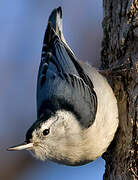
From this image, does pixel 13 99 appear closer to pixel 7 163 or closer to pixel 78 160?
pixel 7 163

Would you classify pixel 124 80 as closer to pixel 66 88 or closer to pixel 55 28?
pixel 66 88

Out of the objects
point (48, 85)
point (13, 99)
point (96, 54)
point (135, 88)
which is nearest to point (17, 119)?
point (13, 99)

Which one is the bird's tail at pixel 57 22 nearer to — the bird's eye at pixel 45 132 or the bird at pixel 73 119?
the bird at pixel 73 119

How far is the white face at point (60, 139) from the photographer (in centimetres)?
278

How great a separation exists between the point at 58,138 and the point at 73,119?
155 millimetres

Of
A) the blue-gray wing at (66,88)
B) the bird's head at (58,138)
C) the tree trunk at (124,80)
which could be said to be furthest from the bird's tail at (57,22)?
the bird's head at (58,138)

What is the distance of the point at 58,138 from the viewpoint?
111 inches

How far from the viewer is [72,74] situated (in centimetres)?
300

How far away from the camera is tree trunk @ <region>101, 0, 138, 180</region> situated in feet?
9.36

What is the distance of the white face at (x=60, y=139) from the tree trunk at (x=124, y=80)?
10.6 inches

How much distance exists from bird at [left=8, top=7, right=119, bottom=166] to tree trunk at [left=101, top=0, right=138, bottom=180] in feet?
0.24

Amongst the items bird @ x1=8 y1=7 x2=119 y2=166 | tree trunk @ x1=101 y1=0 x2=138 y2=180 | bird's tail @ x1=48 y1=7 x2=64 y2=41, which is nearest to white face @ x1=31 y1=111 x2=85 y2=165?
bird @ x1=8 y1=7 x2=119 y2=166

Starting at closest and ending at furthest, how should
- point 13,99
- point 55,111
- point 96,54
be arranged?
1. point 55,111
2. point 96,54
3. point 13,99

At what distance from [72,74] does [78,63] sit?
0.13m
